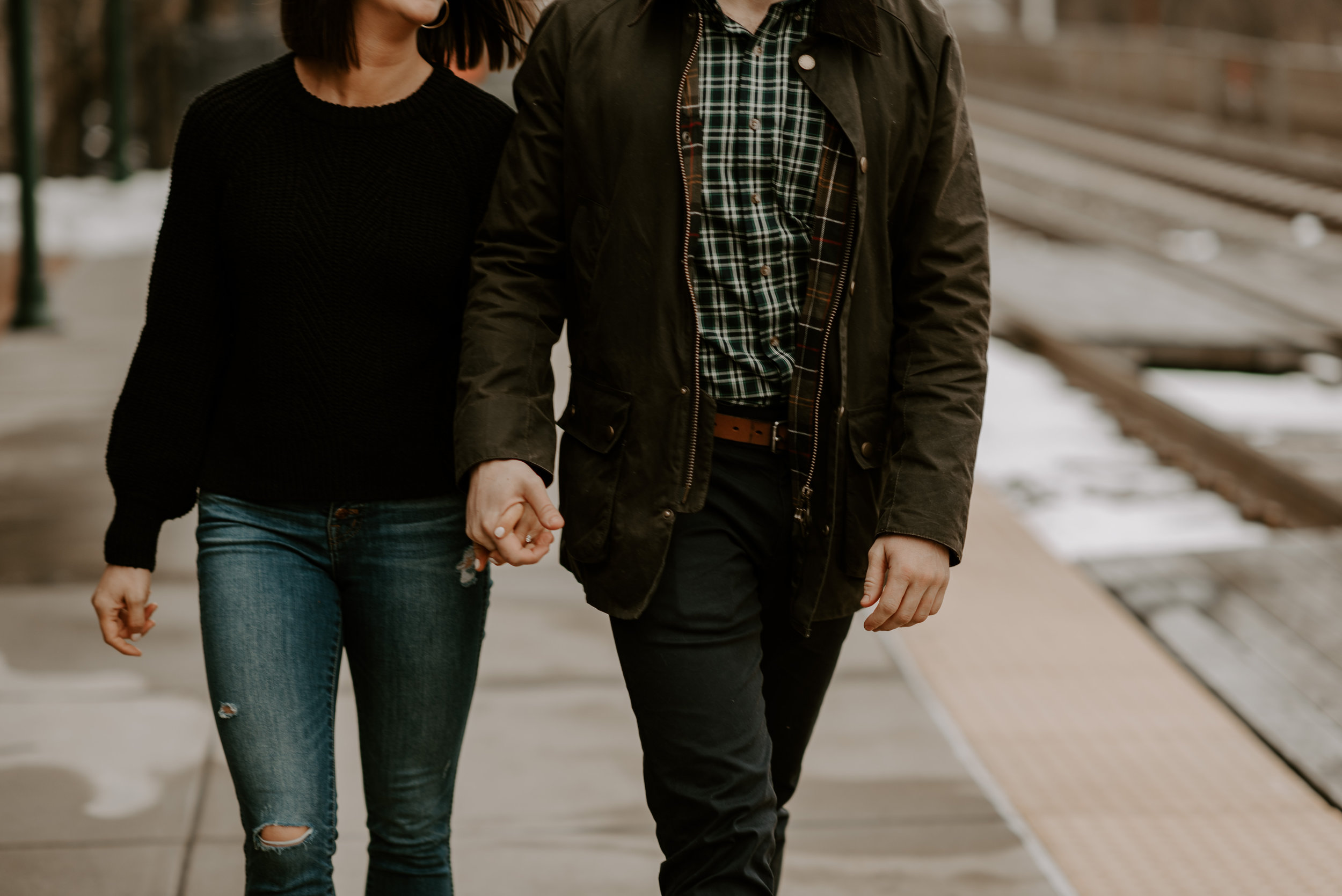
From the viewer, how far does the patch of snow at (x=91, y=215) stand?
499 inches

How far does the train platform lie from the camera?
357 cm

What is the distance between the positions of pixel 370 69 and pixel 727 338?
68cm

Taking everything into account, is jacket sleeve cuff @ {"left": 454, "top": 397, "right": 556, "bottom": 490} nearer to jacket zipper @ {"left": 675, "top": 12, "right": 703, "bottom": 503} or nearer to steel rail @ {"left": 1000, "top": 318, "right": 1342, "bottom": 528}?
jacket zipper @ {"left": 675, "top": 12, "right": 703, "bottom": 503}

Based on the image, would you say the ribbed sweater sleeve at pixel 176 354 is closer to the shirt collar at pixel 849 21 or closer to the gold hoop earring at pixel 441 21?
the gold hoop earring at pixel 441 21

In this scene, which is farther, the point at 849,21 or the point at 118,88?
the point at 118,88

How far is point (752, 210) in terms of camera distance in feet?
7.72

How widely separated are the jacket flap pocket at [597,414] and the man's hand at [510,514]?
0.47 feet

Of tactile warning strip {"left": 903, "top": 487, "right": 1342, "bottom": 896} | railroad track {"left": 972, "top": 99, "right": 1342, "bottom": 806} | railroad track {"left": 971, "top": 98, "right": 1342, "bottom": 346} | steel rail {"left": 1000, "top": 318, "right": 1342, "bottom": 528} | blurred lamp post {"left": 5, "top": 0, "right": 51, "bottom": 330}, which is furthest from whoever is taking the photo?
railroad track {"left": 971, "top": 98, "right": 1342, "bottom": 346}

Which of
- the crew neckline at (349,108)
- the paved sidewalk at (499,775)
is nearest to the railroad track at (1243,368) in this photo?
the paved sidewalk at (499,775)

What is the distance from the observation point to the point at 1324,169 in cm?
1794

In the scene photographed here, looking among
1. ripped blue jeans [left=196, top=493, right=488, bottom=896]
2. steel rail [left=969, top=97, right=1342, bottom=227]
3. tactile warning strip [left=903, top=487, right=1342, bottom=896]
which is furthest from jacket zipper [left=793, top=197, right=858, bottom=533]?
steel rail [left=969, top=97, right=1342, bottom=227]

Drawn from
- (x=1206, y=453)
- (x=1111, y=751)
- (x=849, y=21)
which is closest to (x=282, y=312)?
(x=849, y=21)

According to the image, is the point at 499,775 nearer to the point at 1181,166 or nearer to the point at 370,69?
the point at 370,69

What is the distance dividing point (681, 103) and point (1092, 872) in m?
2.15
